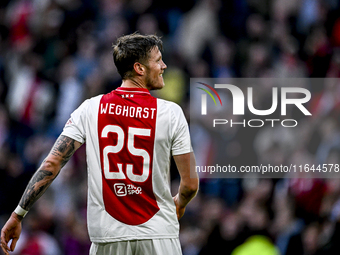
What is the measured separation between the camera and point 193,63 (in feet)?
24.4

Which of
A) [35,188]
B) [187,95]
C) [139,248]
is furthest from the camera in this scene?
[187,95]

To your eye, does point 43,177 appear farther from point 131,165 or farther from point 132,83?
point 132,83

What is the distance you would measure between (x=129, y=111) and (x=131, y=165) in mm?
321

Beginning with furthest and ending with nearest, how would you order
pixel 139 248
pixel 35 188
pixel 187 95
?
pixel 187 95 → pixel 35 188 → pixel 139 248

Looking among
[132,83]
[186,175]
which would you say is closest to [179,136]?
[186,175]

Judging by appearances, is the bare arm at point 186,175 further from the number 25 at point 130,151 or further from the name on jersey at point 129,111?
the name on jersey at point 129,111

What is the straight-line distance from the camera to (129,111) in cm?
284

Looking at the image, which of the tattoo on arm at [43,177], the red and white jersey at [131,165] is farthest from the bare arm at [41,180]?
the red and white jersey at [131,165]

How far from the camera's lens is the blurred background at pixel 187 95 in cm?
595

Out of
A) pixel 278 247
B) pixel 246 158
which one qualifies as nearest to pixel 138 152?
pixel 278 247

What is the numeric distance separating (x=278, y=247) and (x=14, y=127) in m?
4.20

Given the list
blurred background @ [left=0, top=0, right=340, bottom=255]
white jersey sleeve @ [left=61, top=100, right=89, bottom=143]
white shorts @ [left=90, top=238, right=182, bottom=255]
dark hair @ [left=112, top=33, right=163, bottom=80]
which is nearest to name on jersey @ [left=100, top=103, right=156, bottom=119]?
white jersey sleeve @ [left=61, top=100, right=89, bottom=143]

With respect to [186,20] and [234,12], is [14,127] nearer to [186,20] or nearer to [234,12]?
[186,20]

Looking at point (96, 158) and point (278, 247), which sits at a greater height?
point (96, 158)
